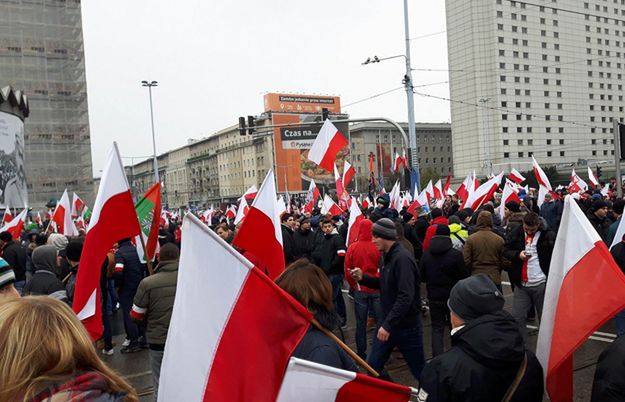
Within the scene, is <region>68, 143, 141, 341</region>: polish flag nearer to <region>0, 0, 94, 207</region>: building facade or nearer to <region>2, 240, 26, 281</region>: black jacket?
<region>2, 240, 26, 281</region>: black jacket

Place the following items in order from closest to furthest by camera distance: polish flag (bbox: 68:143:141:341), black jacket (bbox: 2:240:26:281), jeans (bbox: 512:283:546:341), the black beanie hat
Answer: the black beanie hat → polish flag (bbox: 68:143:141:341) → jeans (bbox: 512:283:546:341) → black jacket (bbox: 2:240:26:281)

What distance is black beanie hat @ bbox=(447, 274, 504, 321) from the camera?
2967mm

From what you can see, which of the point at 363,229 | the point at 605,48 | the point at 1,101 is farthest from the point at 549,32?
the point at 363,229

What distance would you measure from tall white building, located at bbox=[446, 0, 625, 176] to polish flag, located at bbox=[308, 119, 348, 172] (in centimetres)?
7186

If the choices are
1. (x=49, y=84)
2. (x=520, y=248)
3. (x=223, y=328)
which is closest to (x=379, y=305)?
(x=520, y=248)

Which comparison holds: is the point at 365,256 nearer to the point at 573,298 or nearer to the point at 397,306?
the point at 397,306

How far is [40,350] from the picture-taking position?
172 cm

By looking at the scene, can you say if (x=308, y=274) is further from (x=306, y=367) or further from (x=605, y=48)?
(x=605, y=48)

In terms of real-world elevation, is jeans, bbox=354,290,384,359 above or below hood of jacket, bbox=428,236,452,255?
below

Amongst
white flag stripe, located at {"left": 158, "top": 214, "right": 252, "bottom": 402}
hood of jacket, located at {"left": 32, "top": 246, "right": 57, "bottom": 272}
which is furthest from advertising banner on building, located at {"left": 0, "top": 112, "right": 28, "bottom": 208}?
white flag stripe, located at {"left": 158, "top": 214, "right": 252, "bottom": 402}

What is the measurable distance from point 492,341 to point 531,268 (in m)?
4.02

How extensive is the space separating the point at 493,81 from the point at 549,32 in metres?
15.5

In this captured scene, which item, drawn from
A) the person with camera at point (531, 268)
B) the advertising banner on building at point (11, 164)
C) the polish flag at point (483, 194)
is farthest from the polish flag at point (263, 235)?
the advertising banner on building at point (11, 164)

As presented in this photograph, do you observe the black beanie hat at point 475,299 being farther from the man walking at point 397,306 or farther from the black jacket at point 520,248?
the black jacket at point 520,248
